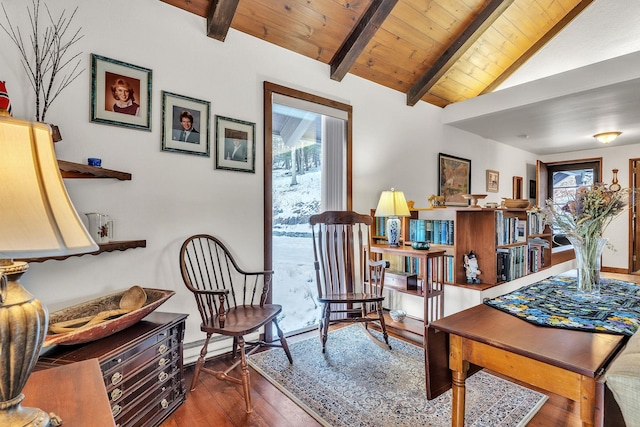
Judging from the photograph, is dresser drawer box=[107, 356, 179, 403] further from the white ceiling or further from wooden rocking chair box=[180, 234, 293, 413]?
the white ceiling

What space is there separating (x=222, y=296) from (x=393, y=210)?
1.77 m

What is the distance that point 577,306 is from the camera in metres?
1.42

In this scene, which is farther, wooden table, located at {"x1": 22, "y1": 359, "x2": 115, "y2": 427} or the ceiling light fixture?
the ceiling light fixture

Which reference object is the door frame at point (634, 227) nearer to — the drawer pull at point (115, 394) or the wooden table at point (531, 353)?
the wooden table at point (531, 353)

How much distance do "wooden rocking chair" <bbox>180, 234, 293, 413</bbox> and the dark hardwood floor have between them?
0.26ft

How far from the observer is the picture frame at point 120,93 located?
2.04 metres

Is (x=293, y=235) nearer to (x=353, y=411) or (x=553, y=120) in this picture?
(x=353, y=411)

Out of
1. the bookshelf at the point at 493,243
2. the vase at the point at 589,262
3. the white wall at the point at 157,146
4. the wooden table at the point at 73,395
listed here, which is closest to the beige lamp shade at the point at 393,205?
A: the bookshelf at the point at 493,243

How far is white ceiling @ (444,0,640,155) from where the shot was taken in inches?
122

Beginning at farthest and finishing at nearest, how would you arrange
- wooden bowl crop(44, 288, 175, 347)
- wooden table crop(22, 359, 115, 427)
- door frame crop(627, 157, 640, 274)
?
1. door frame crop(627, 157, 640, 274)
2. wooden bowl crop(44, 288, 175, 347)
3. wooden table crop(22, 359, 115, 427)

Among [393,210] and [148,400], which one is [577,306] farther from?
[148,400]

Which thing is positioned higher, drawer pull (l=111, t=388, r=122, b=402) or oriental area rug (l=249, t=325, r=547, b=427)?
drawer pull (l=111, t=388, r=122, b=402)

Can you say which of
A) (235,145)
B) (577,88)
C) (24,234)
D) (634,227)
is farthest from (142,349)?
(634,227)

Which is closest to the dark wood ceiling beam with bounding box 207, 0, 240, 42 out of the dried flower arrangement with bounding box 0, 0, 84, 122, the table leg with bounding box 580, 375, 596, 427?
the dried flower arrangement with bounding box 0, 0, 84, 122
